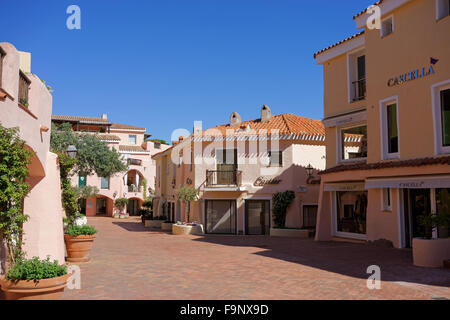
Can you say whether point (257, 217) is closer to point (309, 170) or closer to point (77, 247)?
point (309, 170)

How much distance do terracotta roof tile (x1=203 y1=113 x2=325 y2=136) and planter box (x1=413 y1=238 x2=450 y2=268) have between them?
14.8 meters

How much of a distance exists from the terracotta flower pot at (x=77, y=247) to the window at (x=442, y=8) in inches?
531

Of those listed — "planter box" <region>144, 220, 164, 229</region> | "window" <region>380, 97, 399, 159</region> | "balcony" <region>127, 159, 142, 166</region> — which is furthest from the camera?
"balcony" <region>127, 159, 142, 166</region>

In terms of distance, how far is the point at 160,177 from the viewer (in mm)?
38438

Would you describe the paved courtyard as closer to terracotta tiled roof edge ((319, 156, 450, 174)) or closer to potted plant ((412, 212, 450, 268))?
potted plant ((412, 212, 450, 268))

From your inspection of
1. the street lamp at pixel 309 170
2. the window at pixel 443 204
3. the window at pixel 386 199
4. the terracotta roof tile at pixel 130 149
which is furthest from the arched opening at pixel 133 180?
the window at pixel 443 204

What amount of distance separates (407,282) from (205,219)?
18.0 meters

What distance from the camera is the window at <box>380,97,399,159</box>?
15.4 m

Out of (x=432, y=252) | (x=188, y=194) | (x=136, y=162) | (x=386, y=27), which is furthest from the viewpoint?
(x=136, y=162)

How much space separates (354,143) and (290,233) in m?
6.50

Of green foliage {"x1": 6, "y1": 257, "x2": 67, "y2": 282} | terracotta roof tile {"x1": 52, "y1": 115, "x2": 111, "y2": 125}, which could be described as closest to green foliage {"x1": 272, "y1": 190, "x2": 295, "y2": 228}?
green foliage {"x1": 6, "y1": 257, "x2": 67, "y2": 282}

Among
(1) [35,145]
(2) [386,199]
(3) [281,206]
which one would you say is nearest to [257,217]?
(3) [281,206]

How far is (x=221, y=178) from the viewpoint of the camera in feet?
86.1
